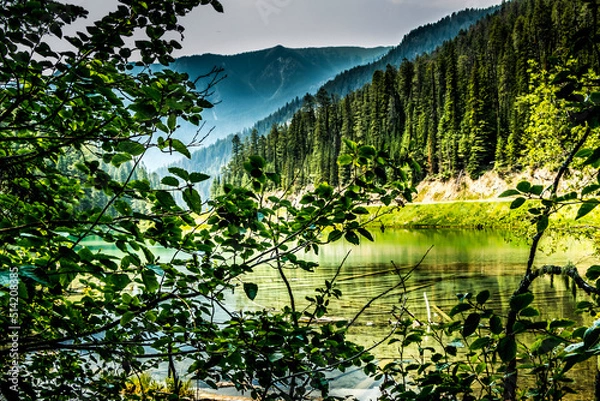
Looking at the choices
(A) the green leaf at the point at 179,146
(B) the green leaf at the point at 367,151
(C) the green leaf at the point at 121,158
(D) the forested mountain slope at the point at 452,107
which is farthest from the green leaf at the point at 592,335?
(D) the forested mountain slope at the point at 452,107

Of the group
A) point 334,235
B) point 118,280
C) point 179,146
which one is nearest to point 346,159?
point 334,235

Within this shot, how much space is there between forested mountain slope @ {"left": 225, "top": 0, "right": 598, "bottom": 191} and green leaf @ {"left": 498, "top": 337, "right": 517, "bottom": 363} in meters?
59.9

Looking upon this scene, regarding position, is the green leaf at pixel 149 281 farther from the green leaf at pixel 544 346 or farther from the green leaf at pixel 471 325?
the green leaf at pixel 544 346

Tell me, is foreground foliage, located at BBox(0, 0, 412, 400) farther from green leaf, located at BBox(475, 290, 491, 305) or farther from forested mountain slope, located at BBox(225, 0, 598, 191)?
forested mountain slope, located at BBox(225, 0, 598, 191)

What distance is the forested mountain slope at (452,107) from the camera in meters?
87.4

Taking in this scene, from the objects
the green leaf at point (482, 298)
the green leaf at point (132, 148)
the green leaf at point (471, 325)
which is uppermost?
the green leaf at point (132, 148)

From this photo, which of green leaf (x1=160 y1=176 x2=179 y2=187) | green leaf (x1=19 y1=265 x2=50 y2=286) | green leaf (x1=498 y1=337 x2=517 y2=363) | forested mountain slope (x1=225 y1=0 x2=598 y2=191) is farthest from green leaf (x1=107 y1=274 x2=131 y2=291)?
forested mountain slope (x1=225 y1=0 x2=598 y2=191)

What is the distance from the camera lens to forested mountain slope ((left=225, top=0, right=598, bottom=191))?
8744 cm

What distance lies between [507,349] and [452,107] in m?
110

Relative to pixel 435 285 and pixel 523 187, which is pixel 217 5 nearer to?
pixel 523 187

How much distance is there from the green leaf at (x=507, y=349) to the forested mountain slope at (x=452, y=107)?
5993 centimetres

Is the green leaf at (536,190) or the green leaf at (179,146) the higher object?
the green leaf at (179,146)

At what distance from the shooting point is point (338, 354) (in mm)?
2389

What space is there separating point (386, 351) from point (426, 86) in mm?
117141
